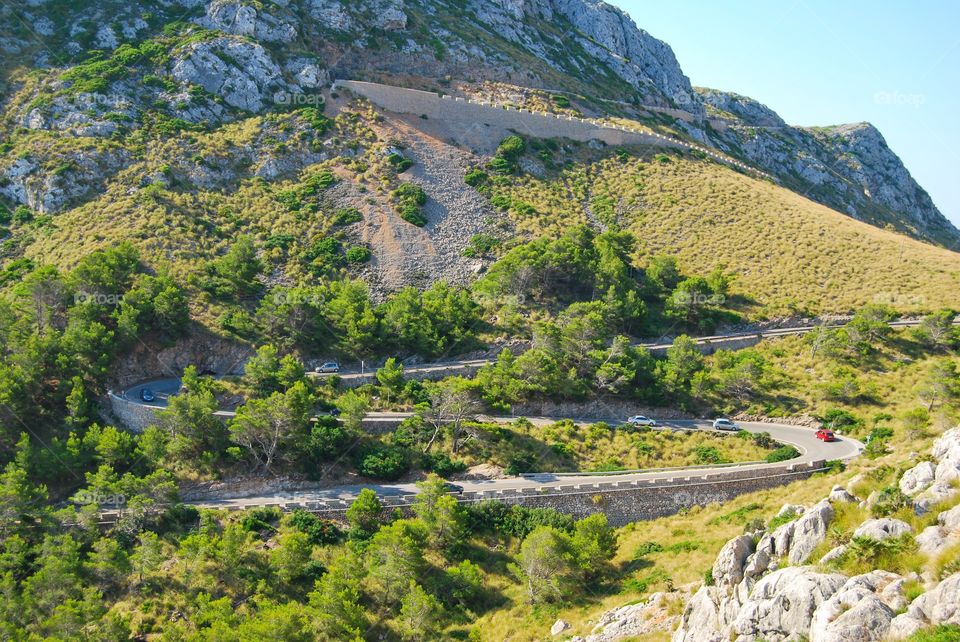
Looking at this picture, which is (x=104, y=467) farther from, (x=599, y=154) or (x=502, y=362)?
(x=599, y=154)

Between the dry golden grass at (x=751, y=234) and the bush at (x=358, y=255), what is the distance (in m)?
18.2

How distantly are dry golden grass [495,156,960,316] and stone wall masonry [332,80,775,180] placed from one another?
17.3ft

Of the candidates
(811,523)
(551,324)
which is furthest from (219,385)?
(811,523)

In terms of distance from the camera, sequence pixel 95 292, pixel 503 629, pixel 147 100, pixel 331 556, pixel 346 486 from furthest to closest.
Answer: pixel 147 100
pixel 95 292
pixel 346 486
pixel 331 556
pixel 503 629

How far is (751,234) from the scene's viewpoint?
242ft

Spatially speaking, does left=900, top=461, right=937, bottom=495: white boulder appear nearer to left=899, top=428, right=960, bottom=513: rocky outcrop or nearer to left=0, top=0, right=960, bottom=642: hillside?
left=899, top=428, right=960, bottom=513: rocky outcrop

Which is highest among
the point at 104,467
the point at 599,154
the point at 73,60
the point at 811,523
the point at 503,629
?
the point at 599,154

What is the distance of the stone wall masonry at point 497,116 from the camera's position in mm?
85000

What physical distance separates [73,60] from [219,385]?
58519 mm

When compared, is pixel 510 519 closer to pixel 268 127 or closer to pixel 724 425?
pixel 724 425

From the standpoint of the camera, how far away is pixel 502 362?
168 feet

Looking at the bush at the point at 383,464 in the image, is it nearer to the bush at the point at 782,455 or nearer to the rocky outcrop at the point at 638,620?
the rocky outcrop at the point at 638,620

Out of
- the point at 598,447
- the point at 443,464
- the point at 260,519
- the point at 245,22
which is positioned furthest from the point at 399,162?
the point at 260,519

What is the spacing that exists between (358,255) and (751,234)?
43.8 meters
